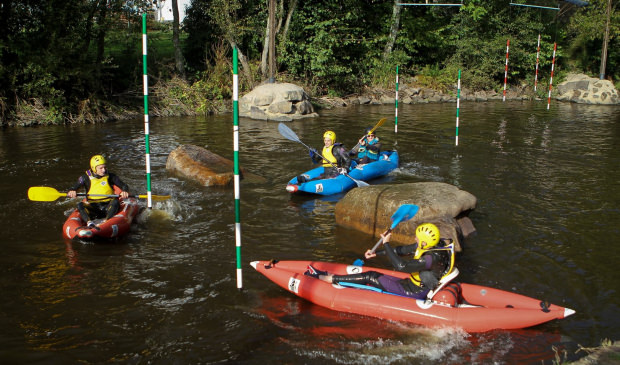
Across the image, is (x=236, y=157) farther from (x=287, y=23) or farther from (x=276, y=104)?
(x=287, y=23)

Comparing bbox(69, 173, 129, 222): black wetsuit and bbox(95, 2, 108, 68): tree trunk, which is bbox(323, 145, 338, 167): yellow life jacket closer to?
bbox(69, 173, 129, 222): black wetsuit

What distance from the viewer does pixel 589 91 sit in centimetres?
2216

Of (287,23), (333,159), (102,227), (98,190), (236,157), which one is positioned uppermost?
(287,23)

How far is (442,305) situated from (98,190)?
4572 mm

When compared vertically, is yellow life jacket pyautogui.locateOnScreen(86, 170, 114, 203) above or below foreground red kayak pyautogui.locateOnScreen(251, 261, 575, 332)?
above

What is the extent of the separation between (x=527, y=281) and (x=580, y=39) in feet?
80.5

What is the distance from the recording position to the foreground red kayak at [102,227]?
6.26 m

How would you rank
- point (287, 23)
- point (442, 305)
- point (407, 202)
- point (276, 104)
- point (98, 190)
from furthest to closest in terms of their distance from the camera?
1. point (287, 23)
2. point (276, 104)
3. point (98, 190)
4. point (407, 202)
5. point (442, 305)

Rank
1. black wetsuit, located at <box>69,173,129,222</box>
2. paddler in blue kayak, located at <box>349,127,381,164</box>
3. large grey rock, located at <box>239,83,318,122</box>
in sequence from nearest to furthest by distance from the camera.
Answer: black wetsuit, located at <box>69,173,129,222</box>, paddler in blue kayak, located at <box>349,127,381,164</box>, large grey rock, located at <box>239,83,318,122</box>

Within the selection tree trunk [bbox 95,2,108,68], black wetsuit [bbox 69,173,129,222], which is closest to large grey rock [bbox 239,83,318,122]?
tree trunk [bbox 95,2,108,68]

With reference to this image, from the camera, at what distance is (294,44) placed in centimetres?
2031

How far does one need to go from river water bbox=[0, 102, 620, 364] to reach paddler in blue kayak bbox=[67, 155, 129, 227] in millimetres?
490

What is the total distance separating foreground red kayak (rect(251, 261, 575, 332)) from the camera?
4.46 meters

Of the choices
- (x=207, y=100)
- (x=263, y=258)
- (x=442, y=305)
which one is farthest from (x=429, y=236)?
(x=207, y=100)
